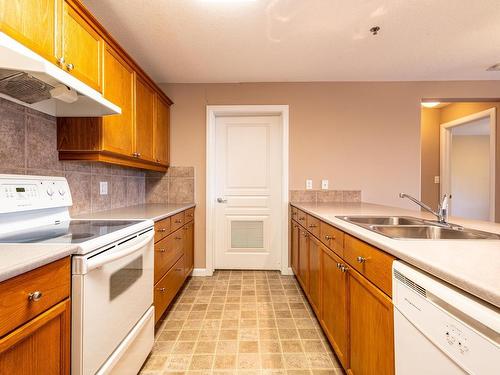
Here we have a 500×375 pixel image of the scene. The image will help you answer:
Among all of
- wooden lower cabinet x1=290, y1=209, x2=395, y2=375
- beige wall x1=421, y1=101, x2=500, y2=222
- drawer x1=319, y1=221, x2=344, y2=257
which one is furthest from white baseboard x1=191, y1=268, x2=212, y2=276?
beige wall x1=421, y1=101, x2=500, y2=222

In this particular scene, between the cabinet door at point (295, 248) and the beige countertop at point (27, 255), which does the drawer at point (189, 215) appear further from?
the beige countertop at point (27, 255)

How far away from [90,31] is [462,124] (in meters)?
4.52

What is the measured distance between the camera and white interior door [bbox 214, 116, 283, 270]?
307 cm

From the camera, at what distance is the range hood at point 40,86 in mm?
875

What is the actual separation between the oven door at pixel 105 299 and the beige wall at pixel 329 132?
5.37 feet

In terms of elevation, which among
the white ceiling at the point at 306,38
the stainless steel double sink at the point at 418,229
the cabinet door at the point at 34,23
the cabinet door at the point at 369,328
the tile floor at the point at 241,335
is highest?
the white ceiling at the point at 306,38

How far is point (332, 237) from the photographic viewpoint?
4.92 feet

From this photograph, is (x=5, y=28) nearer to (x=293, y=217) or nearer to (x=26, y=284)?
(x=26, y=284)

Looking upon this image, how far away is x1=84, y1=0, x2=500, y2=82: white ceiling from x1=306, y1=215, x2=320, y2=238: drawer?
149 cm

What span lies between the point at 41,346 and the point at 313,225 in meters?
1.65

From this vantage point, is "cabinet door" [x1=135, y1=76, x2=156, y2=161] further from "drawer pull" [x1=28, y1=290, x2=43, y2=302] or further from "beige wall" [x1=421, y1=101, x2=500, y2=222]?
"beige wall" [x1=421, y1=101, x2=500, y2=222]

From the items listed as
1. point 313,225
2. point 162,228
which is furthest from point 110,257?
point 313,225

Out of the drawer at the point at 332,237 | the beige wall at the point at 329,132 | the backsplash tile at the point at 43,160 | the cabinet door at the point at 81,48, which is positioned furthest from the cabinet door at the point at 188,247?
the cabinet door at the point at 81,48

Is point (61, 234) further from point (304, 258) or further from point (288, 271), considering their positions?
point (288, 271)
